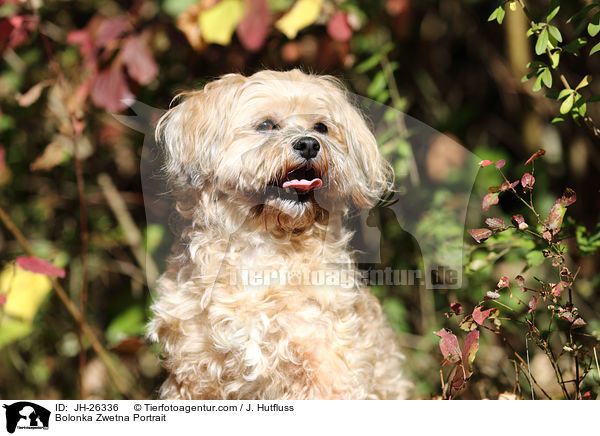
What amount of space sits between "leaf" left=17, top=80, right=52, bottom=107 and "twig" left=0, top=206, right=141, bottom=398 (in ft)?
0.96

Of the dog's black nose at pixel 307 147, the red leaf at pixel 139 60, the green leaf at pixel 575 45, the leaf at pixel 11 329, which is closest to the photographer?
the dog's black nose at pixel 307 147

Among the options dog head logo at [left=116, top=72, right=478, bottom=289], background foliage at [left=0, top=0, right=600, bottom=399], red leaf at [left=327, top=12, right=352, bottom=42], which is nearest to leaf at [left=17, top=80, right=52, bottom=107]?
background foliage at [left=0, top=0, right=600, bottom=399]

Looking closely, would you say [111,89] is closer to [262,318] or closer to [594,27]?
[262,318]

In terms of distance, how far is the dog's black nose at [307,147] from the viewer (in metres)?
0.89

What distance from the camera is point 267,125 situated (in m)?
0.95

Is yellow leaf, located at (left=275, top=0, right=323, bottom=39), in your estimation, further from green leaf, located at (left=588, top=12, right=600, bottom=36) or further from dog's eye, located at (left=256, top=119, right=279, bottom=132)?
green leaf, located at (left=588, top=12, right=600, bottom=36)

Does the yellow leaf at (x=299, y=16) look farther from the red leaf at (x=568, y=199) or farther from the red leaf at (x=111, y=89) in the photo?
the red leaf at (x=568, y=199)

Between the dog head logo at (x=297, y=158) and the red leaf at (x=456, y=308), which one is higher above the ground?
the dog head logo at (x=297, y=158)

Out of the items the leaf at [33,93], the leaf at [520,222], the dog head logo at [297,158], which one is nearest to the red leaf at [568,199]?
the leaf at [520,222]

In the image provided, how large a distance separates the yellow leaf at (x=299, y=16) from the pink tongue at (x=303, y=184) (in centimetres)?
34

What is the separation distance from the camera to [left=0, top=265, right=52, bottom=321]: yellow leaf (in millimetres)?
1315

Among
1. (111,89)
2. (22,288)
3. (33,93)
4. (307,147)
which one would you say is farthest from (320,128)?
(22,288)

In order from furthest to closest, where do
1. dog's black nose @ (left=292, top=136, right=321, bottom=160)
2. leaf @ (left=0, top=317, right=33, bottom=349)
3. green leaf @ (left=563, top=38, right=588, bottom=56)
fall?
leaf @ (left=0, top=317, right=33, bottom=349), green leaf @ (left=563, top=38, right=588, bottom=56), dog's black nose @ (left=292, top=136, right=321, bottom=160)
